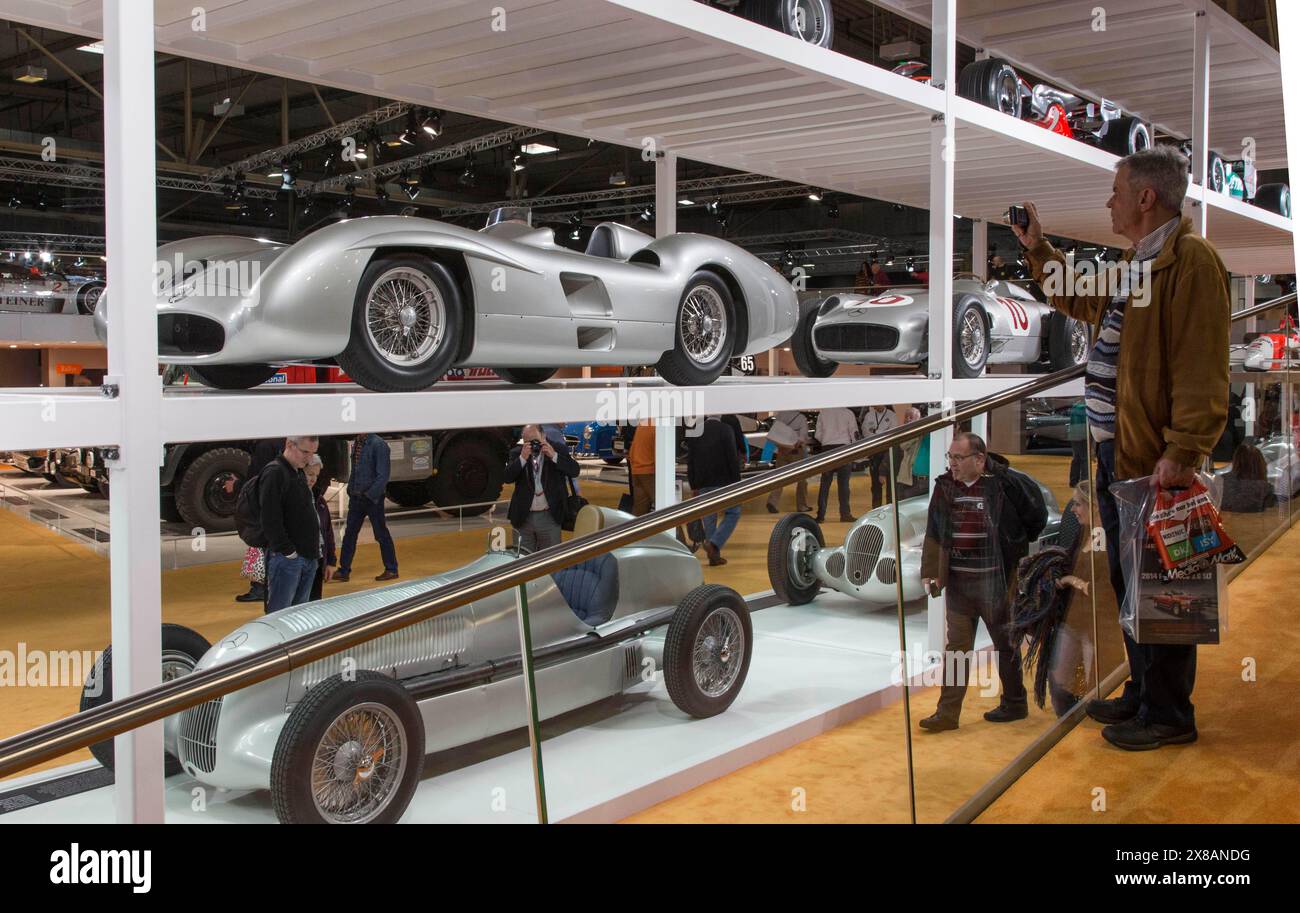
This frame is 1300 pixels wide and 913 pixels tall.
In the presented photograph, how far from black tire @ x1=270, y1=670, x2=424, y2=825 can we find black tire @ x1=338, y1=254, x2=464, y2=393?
0.87 metres

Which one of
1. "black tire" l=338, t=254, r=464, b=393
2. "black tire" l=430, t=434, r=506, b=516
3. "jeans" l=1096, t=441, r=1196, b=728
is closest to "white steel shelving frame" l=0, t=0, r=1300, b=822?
"black tire" l=338, t=254, r=464, b=393

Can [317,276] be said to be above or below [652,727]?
above

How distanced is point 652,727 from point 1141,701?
63.5 inches

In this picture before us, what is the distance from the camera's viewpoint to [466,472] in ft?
44.3

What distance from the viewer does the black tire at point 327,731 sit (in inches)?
114

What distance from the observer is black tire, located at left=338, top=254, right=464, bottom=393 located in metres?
3.25

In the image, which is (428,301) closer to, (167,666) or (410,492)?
(167,666)

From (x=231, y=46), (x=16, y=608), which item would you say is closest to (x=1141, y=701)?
(x=231, y=46)

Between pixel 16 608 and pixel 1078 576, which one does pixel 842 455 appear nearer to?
pixel 1078 576

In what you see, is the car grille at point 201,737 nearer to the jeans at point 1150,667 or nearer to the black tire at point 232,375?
the black tire at point 232,375

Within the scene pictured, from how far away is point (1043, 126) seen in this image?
20.6 feet

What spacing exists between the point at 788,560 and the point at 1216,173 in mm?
5180

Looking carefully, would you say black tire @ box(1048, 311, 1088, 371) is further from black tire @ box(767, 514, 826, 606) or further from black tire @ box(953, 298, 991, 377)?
black tire @ box(767, 514, 826, 606)

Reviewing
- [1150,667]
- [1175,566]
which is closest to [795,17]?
[1175,566]
